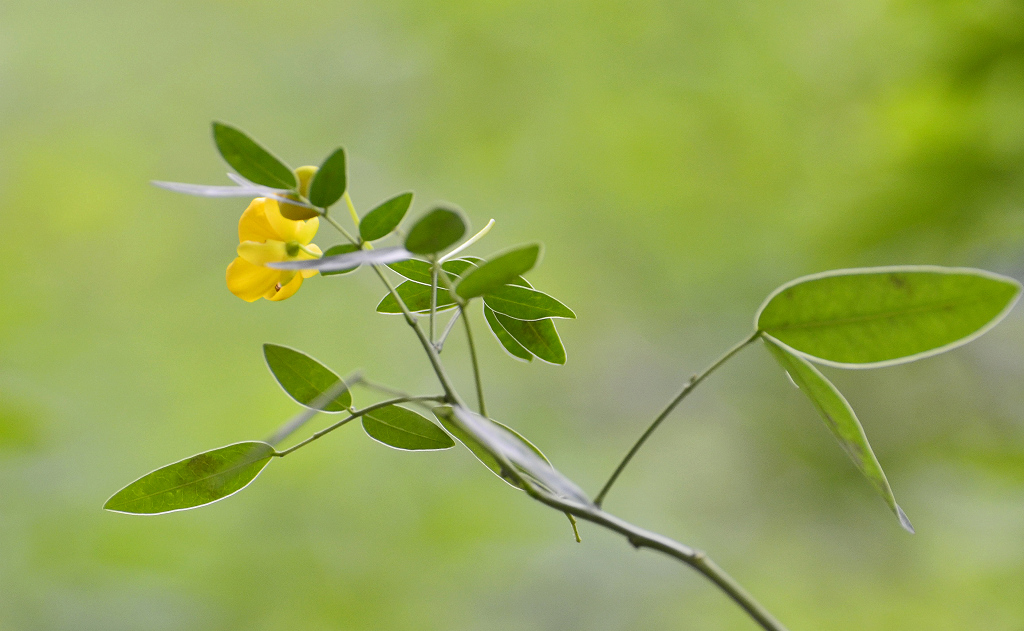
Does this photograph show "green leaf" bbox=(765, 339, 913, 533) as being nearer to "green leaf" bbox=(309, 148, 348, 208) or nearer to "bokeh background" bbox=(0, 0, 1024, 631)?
"green leaf" bbox=(309, 148, 348, 208)

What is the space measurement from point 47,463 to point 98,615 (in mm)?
440

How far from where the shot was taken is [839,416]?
32 centimetres

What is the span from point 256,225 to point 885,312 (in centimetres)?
33

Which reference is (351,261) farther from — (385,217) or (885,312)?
(885,312)

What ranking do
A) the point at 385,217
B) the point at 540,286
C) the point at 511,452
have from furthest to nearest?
the point at 540,286 < the point at 385,217 < the point at 511,452

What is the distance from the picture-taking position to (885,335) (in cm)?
31

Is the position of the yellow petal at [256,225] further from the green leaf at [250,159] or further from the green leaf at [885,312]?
the green leaf at [885,312]

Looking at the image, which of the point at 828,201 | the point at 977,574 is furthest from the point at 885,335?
the point at 828,201

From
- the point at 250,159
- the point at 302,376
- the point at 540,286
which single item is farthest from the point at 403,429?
the point at 540,286

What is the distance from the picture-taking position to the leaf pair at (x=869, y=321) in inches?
11.1

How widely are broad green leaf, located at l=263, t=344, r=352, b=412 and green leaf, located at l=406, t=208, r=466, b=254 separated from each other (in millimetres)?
132

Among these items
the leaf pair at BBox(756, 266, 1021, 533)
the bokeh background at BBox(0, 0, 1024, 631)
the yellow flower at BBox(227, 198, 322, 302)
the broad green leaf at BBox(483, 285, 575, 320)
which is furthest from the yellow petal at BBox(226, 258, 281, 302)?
the bokeh background at BBox(0, 0, 1024, 631)

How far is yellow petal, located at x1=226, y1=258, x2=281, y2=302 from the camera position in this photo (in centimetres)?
41

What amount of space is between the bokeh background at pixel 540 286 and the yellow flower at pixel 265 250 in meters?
1.29
